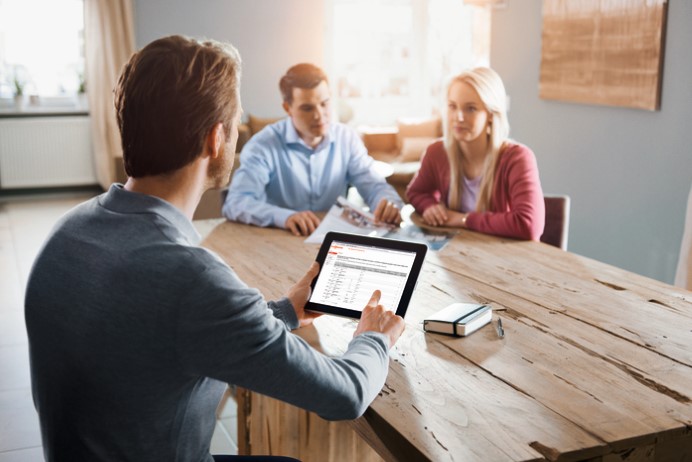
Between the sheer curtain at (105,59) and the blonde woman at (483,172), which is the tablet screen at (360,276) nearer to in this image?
the blonde woman at (483,172)

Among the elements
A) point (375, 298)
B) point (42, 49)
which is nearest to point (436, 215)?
point (375, 298)

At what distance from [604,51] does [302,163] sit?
188 cm

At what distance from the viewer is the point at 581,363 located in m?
1.55

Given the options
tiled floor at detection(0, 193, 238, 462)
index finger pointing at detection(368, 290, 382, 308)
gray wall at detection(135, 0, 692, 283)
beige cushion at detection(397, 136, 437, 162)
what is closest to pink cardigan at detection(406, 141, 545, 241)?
tiled floor at detection(0, 193, 238, 462)

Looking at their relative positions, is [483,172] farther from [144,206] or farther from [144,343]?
[144,343]

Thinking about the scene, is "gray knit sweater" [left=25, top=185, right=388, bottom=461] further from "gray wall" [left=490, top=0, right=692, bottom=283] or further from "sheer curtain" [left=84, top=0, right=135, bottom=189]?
"sheer curtain" [left=84, top=0, right=135, bottom=189]

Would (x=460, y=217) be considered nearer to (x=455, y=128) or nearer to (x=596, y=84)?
(x=455, y=128)

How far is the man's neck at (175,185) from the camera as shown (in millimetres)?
1232

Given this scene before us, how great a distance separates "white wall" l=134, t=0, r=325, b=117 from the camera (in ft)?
26.9

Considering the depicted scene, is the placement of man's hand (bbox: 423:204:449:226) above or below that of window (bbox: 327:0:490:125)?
below

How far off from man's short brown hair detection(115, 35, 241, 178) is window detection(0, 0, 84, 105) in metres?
7.60

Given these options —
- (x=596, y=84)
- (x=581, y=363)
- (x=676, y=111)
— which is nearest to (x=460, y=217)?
(x=581, y=363)

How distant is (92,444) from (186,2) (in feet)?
25.0

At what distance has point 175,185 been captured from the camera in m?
1.24
